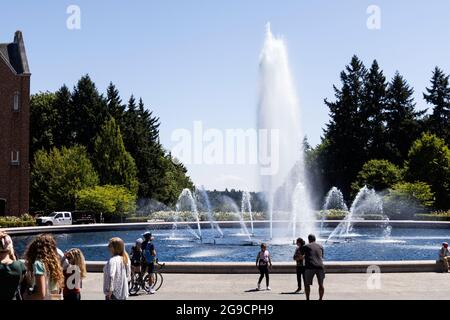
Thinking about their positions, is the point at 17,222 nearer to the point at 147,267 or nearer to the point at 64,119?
the point at 147,267

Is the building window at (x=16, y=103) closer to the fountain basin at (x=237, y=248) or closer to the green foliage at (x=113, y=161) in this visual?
the green foliage at (x=113, y=161)

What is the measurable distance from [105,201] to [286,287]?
4569cm

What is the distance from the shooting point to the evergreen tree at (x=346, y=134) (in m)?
81.7

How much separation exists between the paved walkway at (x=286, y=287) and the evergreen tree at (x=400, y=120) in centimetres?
6439

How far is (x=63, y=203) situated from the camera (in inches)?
2490

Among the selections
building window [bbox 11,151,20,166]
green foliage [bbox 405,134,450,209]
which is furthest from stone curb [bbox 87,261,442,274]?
green foliage [bbox 405,134,450,209]

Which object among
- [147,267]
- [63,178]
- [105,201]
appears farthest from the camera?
[63,178]

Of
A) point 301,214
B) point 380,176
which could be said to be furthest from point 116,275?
point 380,176

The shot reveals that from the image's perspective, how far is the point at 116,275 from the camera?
887 centimetres

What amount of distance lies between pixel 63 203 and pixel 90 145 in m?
20.4

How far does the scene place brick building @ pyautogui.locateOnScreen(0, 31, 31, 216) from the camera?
57094 mm

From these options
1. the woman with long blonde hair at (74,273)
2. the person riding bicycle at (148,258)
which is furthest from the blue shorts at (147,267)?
the woman with long blonde hair at (74,273)

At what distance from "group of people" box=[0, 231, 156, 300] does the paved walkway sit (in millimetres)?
5400
